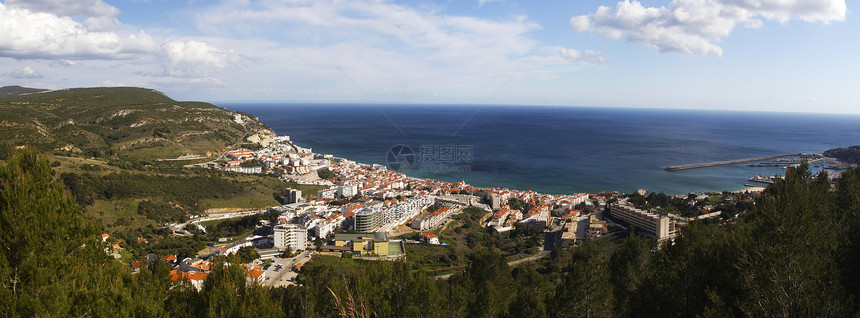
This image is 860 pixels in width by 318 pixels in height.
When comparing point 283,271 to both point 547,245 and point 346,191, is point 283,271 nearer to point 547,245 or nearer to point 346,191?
point 547,245

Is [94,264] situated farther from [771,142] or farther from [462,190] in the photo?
[771,142]

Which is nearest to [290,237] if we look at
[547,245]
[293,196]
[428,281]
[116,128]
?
[293,196]

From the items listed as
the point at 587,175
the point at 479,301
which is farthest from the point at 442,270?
the point at 587,175

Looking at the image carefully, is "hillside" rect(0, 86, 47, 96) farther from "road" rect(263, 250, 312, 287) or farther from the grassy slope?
"road" rect(263, 250, 312, 287)

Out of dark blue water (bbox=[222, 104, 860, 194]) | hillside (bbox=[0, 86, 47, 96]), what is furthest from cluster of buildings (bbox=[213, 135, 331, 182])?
hillside (bbox=[0, 86, 47, 96])

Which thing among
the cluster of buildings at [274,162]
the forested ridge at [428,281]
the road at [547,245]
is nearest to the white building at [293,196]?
the cluster of buildings at [274,162]

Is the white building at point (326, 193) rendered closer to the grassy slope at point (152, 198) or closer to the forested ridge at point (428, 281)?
the grassy slope at point (152, 198)

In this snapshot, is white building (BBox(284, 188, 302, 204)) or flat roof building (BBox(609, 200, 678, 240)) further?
white building (BBox(284, 188, 302, 204))
